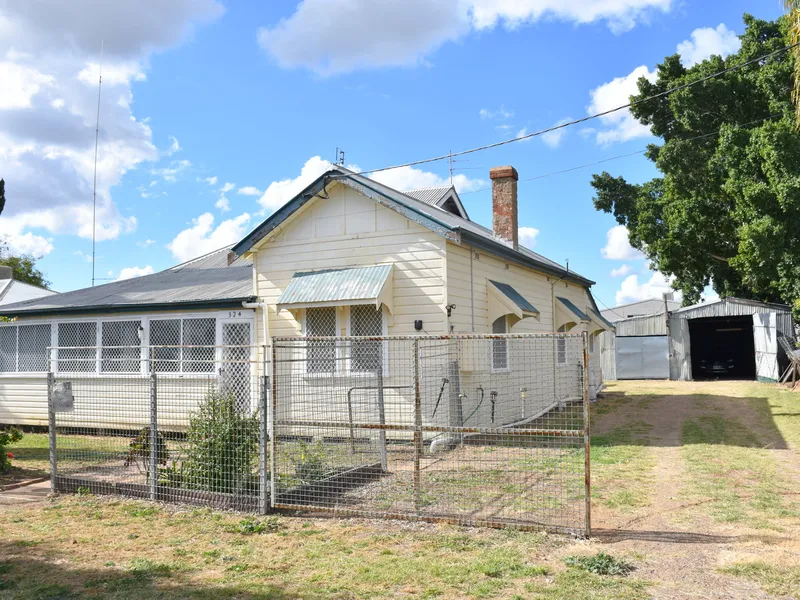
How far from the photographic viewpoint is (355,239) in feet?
40.9

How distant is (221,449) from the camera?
7410 mm

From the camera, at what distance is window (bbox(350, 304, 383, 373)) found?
38.1 feet

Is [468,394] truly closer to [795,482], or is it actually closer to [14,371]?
[795,482]

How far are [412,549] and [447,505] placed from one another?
1393 mm

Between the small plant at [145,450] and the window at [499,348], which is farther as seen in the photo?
the window at [499,348]

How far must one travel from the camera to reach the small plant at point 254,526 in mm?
6438

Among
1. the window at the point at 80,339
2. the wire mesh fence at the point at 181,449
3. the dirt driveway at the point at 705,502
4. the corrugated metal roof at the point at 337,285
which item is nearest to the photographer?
the dirt driveway at the point at 705,502

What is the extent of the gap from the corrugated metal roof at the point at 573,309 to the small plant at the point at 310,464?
38.2 ft

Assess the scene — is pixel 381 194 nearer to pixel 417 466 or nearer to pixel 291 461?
pixel 291 461

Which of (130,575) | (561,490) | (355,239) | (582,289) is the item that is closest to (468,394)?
(355,239)

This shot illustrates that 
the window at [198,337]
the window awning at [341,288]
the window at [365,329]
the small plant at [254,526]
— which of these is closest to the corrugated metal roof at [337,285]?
the window awning at [341,288]

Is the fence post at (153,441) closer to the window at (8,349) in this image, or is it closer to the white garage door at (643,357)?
the window at (8,349)

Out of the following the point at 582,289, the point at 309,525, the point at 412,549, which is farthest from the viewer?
the point at 582,289

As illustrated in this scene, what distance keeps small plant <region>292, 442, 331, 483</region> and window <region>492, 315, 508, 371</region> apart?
590 cm
